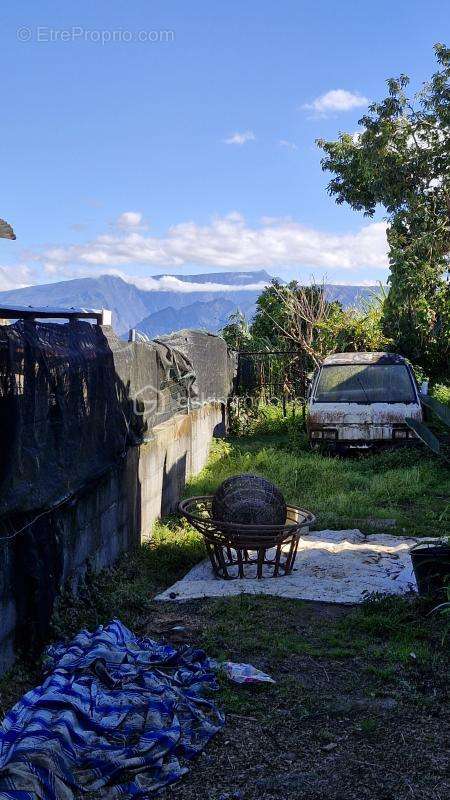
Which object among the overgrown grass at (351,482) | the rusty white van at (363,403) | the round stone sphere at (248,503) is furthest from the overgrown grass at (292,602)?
the round stone sphere at (248,503)

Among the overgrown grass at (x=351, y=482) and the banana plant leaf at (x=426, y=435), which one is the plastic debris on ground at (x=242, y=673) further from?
the overgrown grass at (x=351, y=482)

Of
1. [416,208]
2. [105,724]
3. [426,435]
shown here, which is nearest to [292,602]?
[426,435]

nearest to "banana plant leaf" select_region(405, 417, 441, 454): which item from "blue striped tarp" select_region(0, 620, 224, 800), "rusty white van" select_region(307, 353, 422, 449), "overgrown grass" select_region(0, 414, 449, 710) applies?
"overgrown grass" select_region(0, 414, 449, 710)

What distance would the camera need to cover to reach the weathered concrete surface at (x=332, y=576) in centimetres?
606

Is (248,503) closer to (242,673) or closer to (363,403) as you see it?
(242,673)

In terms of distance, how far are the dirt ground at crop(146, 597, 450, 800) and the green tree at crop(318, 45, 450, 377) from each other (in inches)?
460

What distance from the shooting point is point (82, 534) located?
5398mm

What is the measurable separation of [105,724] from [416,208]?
1574 cm

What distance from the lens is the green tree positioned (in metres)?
16.4

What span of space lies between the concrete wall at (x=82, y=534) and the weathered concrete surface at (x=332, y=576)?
798 mm

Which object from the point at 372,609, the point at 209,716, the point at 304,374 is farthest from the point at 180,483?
the point at 304,374

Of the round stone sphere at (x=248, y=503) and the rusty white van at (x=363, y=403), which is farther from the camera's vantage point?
the rusty white van at (x=363, y=403)

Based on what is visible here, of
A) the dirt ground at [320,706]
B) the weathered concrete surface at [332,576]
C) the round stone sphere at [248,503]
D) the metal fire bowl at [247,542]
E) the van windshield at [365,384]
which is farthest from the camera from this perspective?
the van windshield at [365,384]

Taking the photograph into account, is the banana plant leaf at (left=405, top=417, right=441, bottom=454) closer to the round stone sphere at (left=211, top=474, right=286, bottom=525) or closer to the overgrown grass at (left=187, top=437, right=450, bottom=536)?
the round stone sphere at (left=211, top=474, right=286, bottom=525)
